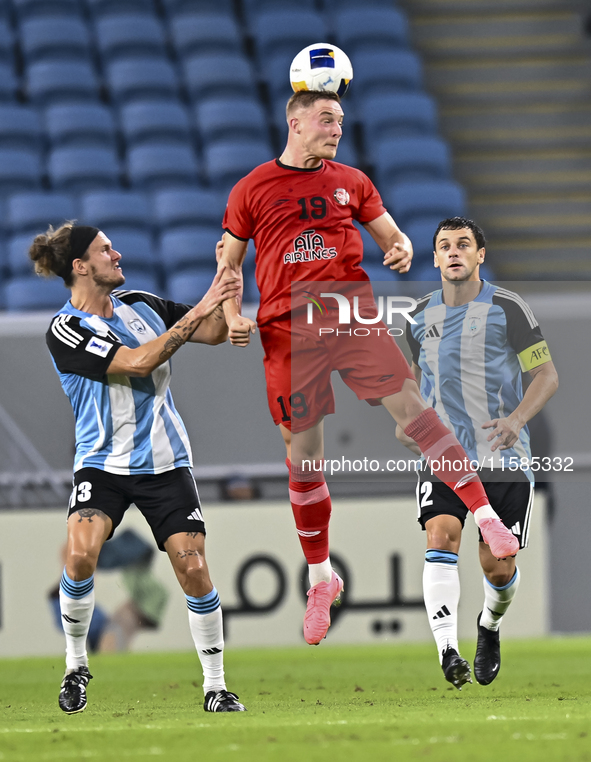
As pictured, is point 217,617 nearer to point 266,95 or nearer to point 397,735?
point 397,735

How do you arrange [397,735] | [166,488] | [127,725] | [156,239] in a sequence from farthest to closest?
[156,239]
[166,488]
[127,725]
[397,735]

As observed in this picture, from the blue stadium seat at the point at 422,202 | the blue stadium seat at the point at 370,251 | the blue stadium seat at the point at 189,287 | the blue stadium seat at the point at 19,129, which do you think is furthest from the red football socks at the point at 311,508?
the blue stadium seat at the point at 19,129

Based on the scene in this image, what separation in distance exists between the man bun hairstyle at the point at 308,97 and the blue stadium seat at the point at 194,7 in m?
7.80

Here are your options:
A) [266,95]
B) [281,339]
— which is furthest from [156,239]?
[281,339]

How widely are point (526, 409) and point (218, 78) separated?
7.39 meters

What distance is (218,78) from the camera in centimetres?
1124

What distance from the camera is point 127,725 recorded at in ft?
13.5

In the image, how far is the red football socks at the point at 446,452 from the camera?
4664mm

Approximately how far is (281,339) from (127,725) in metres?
1.68

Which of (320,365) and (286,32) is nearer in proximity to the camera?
(320,365)

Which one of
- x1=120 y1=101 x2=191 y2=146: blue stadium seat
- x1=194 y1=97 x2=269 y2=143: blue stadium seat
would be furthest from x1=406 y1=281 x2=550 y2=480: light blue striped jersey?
x1=120 y1=101 x2=191 y2=146: blue stadium seat

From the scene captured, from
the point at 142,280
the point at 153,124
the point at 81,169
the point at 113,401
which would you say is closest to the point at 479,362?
the point at 113,401

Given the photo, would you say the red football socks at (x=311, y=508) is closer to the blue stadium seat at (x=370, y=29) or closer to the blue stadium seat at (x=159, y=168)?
the blue stadium seat at (x=159, y=168)

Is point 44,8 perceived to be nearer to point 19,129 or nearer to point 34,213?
point 19,129
